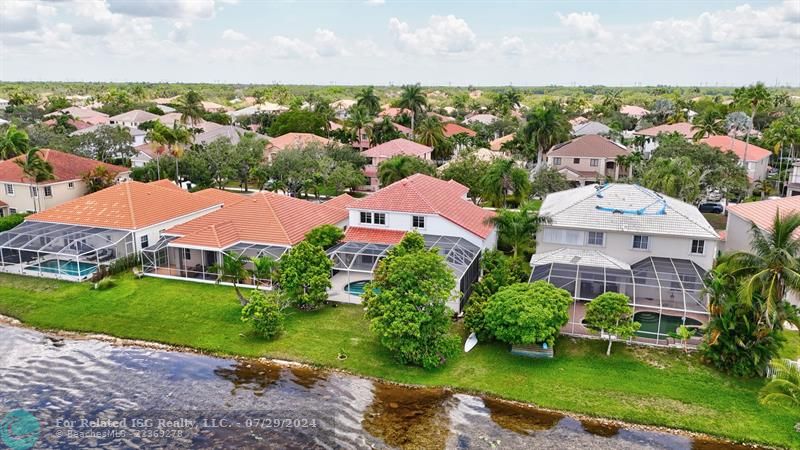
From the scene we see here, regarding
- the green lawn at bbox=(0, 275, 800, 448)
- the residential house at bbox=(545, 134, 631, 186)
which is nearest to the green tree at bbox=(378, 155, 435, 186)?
the residential house at bbox=(545, 134, 631, 186)

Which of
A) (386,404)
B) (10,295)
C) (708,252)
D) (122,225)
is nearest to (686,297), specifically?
(708,252)

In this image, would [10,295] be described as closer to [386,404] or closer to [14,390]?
[14,390]

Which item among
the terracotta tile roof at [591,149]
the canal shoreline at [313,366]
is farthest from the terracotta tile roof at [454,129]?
the canal shoreline at [313,366]

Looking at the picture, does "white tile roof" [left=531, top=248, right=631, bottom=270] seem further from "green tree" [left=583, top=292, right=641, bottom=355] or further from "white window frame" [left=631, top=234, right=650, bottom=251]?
"green tree" [left=583, top=292, right=641, bottom=355]

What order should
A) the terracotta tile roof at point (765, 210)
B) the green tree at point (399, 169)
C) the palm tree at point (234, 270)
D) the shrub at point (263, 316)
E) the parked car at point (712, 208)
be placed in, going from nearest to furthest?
the shrub at point (263, 316), the palm tree at point (234, 270), the terracotta tile roof at point (765, 210), the parked car at point (712, 208), the green tree at point (399, 169)

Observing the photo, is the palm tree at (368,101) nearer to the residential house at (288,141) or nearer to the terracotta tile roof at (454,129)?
the residential house at (288,141)

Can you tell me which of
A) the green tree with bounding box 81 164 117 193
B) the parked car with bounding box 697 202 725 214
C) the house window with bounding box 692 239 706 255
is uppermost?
the green tree with bounding box 81 164 117 193
